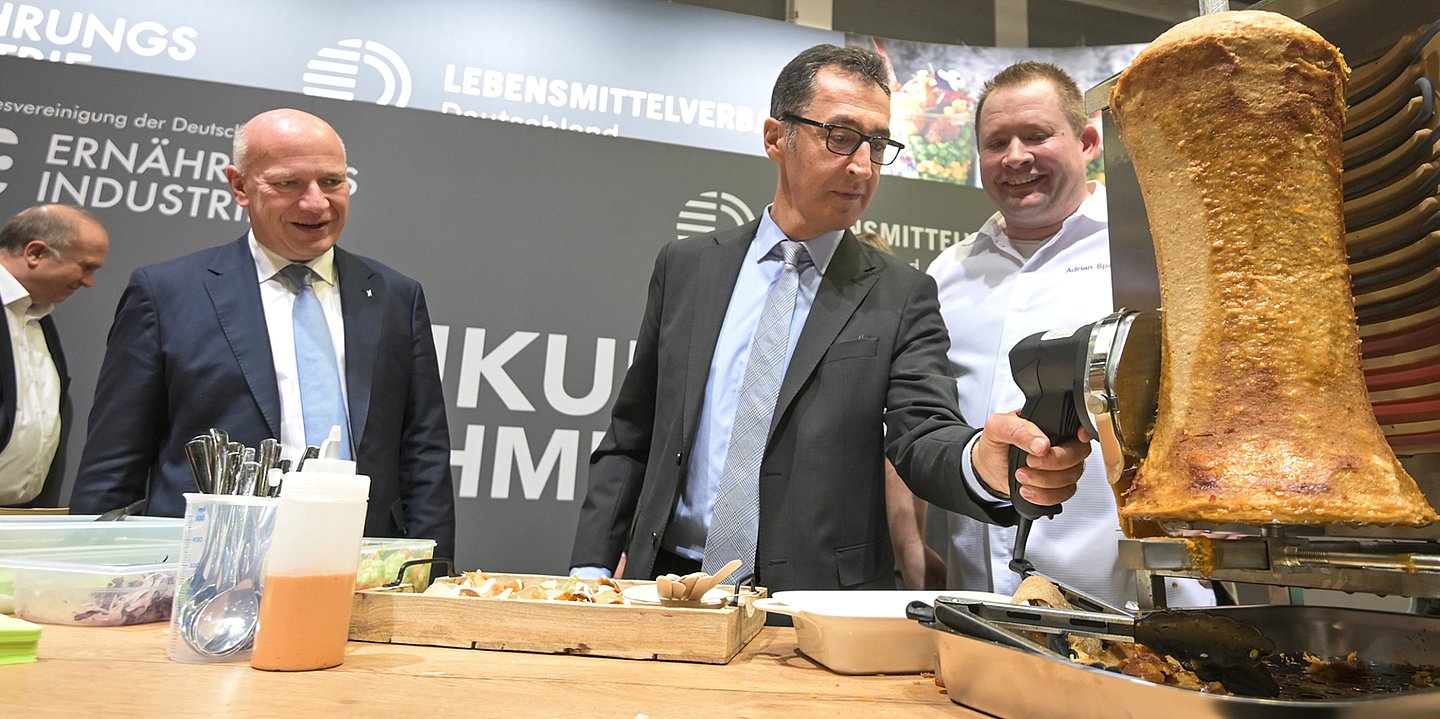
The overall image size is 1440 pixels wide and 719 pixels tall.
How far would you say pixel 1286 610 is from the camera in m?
0.77

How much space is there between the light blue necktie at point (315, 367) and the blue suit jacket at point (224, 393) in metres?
0.04

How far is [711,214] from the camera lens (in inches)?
134

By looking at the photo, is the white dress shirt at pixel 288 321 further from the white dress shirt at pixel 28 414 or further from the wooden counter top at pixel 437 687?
the wooden counter top at pixel 437 687

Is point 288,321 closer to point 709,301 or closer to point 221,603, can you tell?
point 709,301

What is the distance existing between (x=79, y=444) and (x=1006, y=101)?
3.40m

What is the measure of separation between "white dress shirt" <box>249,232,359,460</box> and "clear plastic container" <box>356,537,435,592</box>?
117 centimetres

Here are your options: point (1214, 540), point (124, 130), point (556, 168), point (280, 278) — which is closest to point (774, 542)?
point (1214, 540)

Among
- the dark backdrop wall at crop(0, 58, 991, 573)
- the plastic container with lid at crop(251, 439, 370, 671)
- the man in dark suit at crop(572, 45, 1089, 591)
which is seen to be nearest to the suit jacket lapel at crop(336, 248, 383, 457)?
the dark backdrop wall at crop(0, 58, 991, 573)

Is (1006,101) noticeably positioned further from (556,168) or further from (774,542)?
(556,168)

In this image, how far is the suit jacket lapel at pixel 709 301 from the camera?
1.94 m

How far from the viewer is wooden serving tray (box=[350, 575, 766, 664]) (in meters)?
0.92

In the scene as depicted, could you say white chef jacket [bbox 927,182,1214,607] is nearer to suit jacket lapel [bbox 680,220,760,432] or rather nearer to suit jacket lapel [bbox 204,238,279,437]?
suit jacket lapel [bbox 680,220,760,432]

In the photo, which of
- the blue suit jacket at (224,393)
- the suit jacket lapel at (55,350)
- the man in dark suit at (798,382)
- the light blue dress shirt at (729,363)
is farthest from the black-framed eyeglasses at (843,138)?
the suit jacket lapel at (55,350)

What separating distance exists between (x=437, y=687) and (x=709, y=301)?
1.41m
